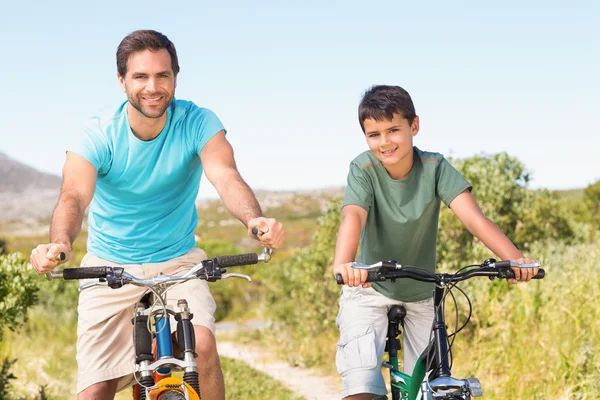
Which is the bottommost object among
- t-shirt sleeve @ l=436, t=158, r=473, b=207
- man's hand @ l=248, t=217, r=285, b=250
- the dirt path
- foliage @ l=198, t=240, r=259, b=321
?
the dirt path

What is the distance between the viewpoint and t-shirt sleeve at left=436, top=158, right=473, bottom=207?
165 inches

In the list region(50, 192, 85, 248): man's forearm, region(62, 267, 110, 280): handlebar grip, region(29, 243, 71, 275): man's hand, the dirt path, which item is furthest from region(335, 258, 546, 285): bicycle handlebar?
the dirt path

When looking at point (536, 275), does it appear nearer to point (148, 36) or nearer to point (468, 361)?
point (148, 36)

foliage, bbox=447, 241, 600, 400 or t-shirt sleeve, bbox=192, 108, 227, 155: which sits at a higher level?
t-shirt sleeve, bbox=192, 108, 227, 155

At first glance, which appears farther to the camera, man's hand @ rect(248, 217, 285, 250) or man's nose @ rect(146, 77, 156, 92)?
man's nose @ rect(146, 77, 156, 92)

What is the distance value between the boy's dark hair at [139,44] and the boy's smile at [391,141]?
109 centimetres

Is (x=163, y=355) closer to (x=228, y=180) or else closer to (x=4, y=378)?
(x=228, y=180)

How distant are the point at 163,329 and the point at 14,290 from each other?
3.78 meters

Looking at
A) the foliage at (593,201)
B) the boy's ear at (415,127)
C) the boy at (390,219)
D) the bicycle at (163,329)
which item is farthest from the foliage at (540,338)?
the foliage at (593,201)

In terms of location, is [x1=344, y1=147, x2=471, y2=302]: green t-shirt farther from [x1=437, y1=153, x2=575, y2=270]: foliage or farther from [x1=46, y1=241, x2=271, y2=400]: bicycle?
[x1=437, y1=153, x2=575, y2=270]: foliage

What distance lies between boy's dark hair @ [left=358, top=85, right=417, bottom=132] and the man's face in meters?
1.01

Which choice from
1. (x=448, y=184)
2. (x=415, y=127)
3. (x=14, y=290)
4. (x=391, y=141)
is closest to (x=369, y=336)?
(x=448, y=184)

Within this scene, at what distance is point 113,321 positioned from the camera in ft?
14.0

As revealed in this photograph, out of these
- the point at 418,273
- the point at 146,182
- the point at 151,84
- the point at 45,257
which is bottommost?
the point at 418,273
